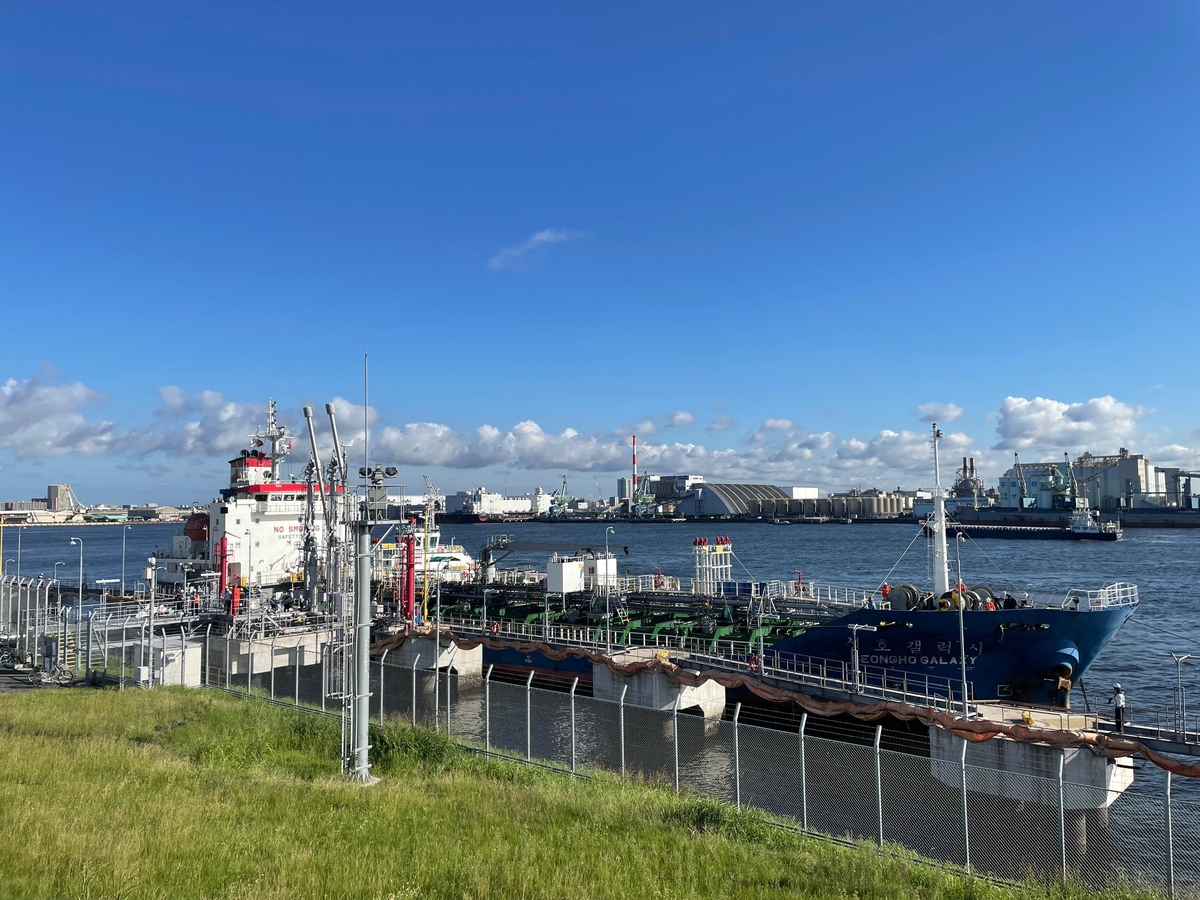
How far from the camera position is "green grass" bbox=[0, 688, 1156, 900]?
30.1 ft

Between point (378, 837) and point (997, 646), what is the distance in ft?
66.2

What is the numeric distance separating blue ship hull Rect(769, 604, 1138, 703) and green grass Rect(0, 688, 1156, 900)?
12.1 m

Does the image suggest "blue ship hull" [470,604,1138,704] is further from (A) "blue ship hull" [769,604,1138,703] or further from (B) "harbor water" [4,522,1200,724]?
(B) "harbor water" [4,522,1200,724]

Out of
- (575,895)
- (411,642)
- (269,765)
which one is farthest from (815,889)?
(411,642)

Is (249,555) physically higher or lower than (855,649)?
higher

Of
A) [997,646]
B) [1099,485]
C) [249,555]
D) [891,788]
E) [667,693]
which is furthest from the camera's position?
[1099,485]

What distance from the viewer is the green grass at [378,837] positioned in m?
9.16

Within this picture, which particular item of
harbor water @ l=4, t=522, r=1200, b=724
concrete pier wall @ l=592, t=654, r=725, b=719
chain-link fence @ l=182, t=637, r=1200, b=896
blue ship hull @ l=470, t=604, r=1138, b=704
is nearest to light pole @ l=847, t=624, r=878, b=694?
blue ship hull @ l=470, t=604, r=1138, b=704

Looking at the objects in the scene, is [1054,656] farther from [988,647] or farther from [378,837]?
[378,837]

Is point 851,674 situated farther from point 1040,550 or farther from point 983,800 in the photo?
point 1040,550

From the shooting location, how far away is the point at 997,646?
78.6 ft

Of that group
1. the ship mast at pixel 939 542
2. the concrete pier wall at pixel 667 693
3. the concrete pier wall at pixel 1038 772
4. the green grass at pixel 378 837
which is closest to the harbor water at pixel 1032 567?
the ship mast at pixel 939 542

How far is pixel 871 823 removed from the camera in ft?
61.4

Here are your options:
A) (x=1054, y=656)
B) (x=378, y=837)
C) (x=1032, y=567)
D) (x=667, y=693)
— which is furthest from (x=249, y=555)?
(x=1032, y=567)
